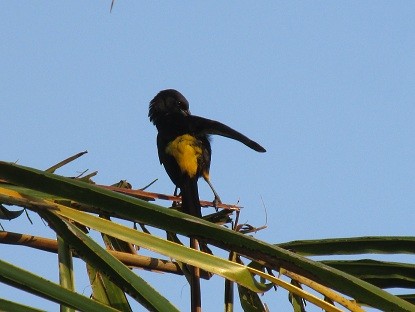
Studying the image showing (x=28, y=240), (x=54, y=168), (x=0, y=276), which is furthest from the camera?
(x=54, y=168)

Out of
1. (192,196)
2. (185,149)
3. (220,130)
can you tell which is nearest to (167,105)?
(185,149)

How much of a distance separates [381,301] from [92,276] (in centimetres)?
99

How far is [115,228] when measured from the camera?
7.60ft

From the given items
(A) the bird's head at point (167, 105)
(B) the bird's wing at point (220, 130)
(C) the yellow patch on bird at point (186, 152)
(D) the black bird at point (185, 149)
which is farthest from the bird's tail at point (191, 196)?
(A) the bird's head at point (167, 105)

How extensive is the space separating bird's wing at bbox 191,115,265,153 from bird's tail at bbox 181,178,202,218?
0.39m

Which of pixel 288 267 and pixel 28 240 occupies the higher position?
pixel 28 240

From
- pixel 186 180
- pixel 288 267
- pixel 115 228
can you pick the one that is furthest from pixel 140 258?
pixel 186 180

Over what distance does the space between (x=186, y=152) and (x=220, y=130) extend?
7.24 feet

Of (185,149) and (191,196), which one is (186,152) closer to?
(185,149)

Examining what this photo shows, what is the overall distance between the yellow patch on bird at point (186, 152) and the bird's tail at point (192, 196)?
0.41ft

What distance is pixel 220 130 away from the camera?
5.09 meters

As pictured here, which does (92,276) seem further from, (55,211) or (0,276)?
(0,276)

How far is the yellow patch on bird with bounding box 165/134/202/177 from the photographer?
23.4 feet

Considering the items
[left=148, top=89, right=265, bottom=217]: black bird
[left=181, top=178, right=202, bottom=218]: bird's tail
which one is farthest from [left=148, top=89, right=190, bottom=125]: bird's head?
[left=181, top=178, right=202, bottom=218]: bird's tail
